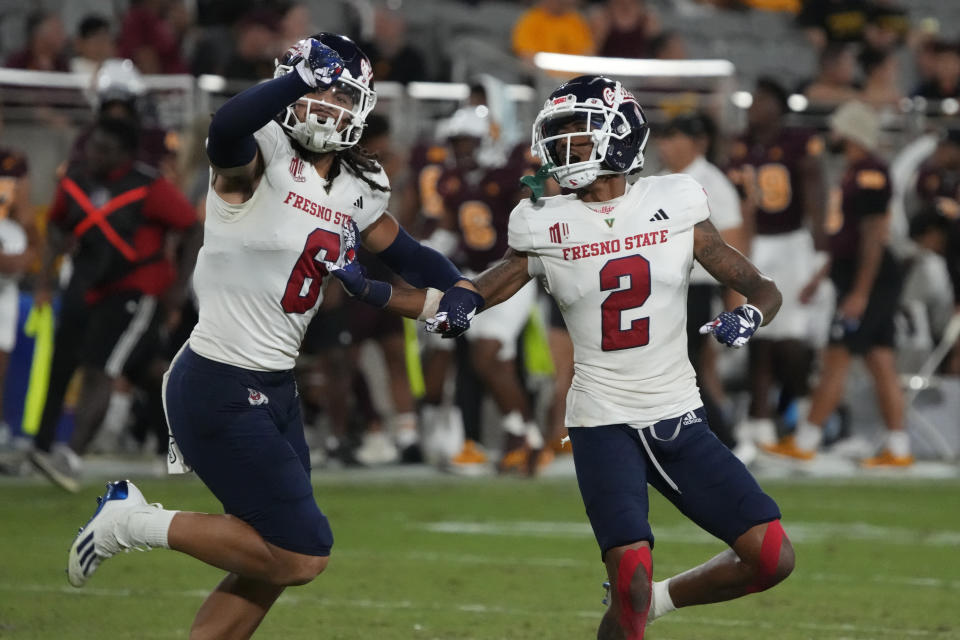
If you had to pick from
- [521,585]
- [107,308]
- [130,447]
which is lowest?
[130,447]

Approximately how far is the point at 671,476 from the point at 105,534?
168cm

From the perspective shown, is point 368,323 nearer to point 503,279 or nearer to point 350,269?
point 503,279

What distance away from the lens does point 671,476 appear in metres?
4.87

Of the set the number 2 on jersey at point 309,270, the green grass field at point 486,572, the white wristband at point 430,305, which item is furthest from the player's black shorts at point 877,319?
the number 2 on jersey at point 309,270

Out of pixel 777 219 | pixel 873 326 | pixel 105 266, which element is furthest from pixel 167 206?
pixel 873 326

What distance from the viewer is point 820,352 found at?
12.5 m

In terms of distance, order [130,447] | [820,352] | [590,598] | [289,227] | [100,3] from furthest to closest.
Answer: [100,3]
[820,352]
[130,447]
[590,598]
[289,227]

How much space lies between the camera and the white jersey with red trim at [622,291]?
4.89 meters

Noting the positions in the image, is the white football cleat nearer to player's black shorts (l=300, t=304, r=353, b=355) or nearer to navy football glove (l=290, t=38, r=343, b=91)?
navy football glove (l=290, t=38, r=343, b=91)

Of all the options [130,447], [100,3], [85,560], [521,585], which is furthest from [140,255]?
[100,3]

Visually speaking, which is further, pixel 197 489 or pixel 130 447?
pixel 130 447

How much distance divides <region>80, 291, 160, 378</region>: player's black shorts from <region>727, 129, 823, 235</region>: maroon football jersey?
163 inches

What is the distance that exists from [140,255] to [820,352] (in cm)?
558

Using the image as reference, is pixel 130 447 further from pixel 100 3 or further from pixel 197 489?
pixel 100 3
